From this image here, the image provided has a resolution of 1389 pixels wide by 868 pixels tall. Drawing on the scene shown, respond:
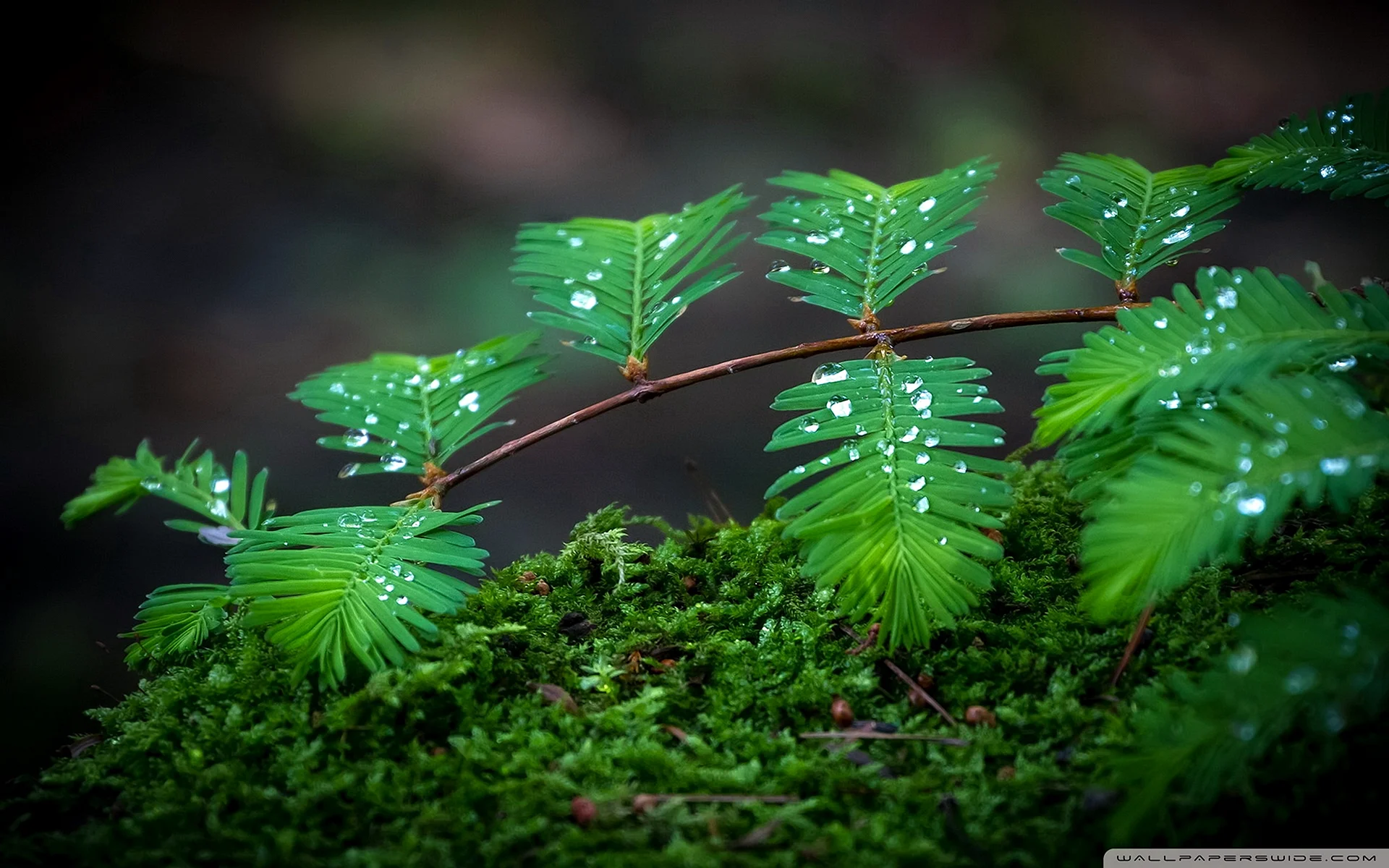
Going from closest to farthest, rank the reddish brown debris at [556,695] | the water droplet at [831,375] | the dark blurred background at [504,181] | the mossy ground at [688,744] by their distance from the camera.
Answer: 1. the mossy ground at [688,744]
2. the reddish brown debris at [556,695]
3. the water droplet at [831,375]
4. the dark blurred background at [504,181]

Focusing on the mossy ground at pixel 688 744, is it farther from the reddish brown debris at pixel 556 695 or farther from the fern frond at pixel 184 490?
the fern frond at pixel 184 490

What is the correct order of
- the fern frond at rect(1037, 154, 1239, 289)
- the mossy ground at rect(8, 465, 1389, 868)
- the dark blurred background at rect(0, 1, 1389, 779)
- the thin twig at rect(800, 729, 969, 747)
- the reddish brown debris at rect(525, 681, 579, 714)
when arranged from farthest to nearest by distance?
the dark blurred background at rect(0, 1, 1389, 779) < the fern frond at rect(1037, 154, 1239, 289) < the reddish brown debris at rect(525, 681, 579, 714) < the thin twig at rect(800, 729, 969, 747) < the mossy ground at rect(8, 465, 1389, 868)

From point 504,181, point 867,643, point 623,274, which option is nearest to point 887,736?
point 867,643

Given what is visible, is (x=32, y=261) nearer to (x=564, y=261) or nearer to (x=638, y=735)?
(x=564, y=261)

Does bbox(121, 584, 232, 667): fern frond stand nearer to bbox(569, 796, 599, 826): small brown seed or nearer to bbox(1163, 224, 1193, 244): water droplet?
bbox(569, 796, 599, 826): small brown seed

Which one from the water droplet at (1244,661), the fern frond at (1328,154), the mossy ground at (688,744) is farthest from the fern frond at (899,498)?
the fern frond at (1328,154)

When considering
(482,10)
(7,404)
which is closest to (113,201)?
(7,404)

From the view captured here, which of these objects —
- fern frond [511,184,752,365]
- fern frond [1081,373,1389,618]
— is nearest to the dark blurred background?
fern frond [511,184,752,365]
